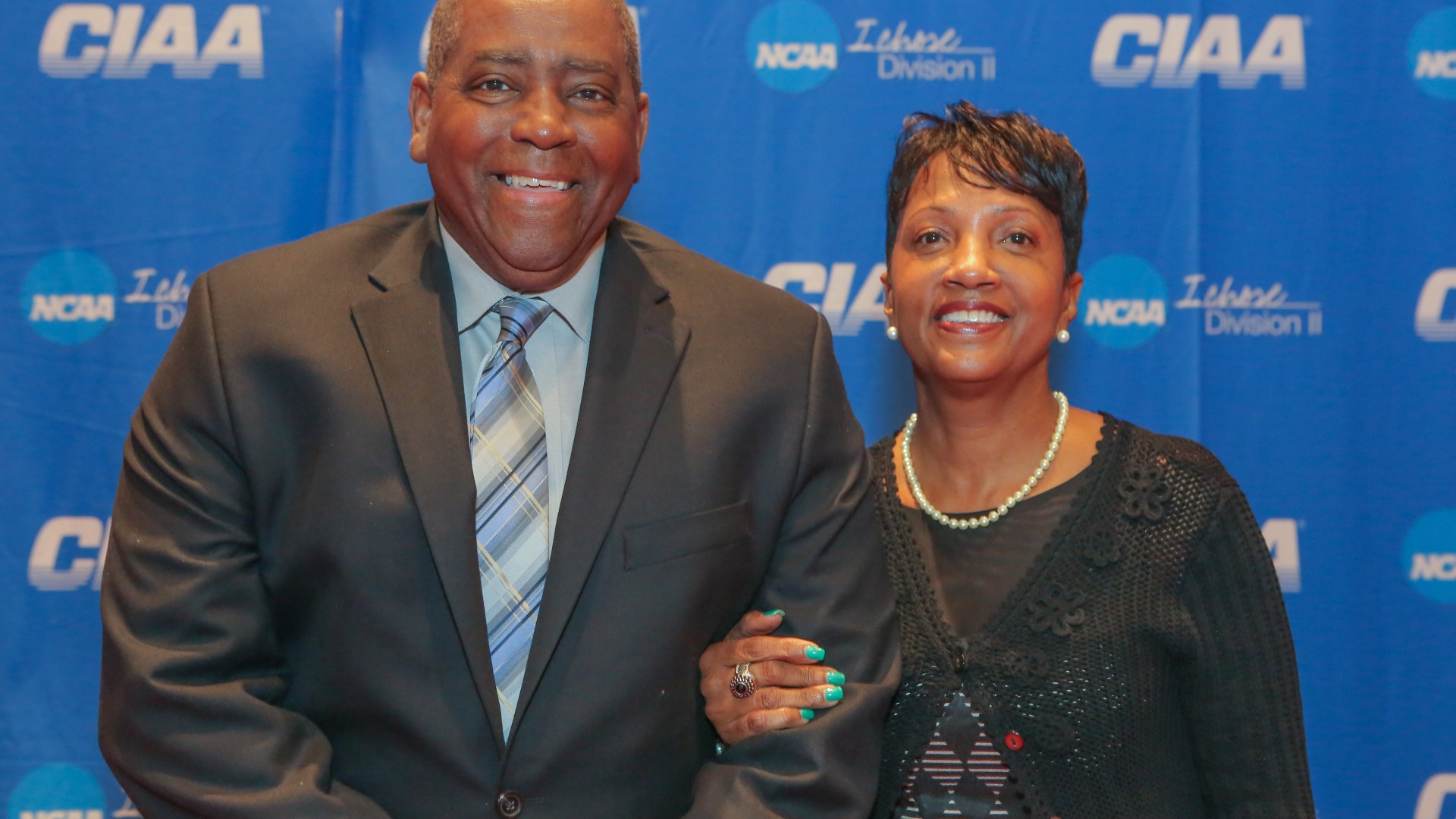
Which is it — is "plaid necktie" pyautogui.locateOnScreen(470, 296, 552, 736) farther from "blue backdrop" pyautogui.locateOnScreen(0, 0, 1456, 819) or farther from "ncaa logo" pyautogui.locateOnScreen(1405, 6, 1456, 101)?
"ncaa logo" pyautogui.locateOnScreen(1405, 6, 1456, 101)

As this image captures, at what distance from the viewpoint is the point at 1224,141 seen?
10.6ft

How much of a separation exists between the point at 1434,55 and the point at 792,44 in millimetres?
1663

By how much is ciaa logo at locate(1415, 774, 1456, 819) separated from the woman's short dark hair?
193cm

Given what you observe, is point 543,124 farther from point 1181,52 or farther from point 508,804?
point 1181,52

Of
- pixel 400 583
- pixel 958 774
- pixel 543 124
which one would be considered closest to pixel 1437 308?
pixel 958 774

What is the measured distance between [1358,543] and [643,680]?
7.64ft

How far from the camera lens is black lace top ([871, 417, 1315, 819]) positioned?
2.02 meters

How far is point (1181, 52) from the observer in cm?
318

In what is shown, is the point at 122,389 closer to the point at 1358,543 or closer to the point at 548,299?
the point at 548,299

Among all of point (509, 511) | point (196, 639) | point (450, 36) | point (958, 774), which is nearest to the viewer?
point (196, 639)

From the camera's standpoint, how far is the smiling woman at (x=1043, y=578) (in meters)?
2.02

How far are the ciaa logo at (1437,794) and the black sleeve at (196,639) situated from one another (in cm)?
280

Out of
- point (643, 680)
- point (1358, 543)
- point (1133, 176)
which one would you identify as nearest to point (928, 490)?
point (643, 680)

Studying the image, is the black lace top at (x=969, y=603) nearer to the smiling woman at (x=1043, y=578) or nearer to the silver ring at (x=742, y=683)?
the smiling woman at (x=1043, y=578)
